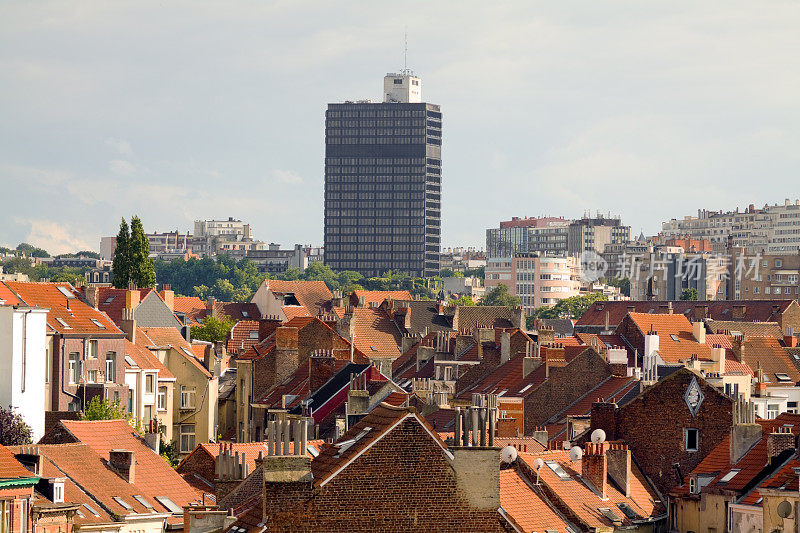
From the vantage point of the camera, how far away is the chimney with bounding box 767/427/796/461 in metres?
49.3

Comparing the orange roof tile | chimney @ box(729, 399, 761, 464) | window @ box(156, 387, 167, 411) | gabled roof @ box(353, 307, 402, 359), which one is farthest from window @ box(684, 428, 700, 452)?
gabled roof @ box(353, 307, 402, 359)

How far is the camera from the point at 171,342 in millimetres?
106250

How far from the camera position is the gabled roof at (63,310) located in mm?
83312

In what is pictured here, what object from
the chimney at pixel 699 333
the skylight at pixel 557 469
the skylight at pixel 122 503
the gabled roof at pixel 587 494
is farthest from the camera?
the chimney at pixel 699 333

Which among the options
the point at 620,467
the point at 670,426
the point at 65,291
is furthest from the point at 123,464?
the point at 65,291

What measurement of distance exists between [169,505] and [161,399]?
39.0 meters

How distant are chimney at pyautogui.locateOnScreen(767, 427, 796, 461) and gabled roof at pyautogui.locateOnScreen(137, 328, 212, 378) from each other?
5314 centimetres

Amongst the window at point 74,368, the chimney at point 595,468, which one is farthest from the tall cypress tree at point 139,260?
the chimney at point 595,468

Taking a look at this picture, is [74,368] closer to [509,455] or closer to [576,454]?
[576,454]

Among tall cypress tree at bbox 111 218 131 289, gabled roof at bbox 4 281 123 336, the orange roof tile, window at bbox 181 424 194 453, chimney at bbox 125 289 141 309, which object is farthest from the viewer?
tall cypress tree at bbox 111 218 131 289

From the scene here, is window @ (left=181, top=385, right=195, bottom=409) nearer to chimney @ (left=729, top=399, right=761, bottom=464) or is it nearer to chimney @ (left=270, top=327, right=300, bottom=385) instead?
chimney @ (left=270, top=327, right=300, bottom=385)

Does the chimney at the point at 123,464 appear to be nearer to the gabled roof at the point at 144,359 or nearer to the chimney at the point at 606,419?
the chimney at the point at 606,419

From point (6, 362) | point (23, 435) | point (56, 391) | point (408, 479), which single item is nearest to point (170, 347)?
point (56, 391)

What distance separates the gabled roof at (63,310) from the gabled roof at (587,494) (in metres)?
35.6
